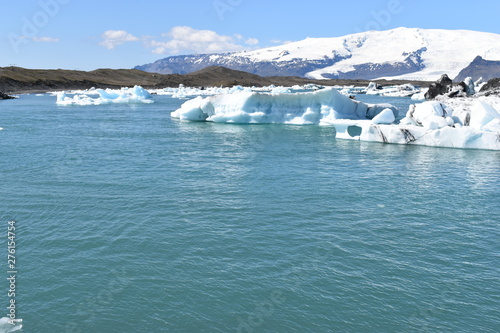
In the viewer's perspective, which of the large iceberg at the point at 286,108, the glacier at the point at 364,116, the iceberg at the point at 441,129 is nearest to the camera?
the iceberg at the point at 441,129

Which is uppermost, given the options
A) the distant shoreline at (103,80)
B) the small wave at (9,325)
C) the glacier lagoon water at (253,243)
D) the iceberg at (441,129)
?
the distant shoreline at (103,80)

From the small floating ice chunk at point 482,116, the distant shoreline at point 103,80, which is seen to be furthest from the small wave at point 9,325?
the distant shoreline at point 103,80

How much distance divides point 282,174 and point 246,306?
29.2ft

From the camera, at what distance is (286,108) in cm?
3095

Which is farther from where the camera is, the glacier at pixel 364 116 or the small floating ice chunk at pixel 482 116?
the small floating ice chunk at pixel 482 116

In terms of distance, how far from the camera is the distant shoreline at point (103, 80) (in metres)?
93.4

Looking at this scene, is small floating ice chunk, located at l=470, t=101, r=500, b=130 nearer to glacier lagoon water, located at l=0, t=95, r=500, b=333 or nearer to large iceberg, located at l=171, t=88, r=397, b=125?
glacier lagoon water, located at l=0, t=95, r=500, b=333

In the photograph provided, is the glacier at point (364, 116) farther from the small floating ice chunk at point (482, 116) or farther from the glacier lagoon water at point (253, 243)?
the glacier lagoon water at point (253, 243)

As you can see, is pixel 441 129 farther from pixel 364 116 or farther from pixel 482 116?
pixel 364 116

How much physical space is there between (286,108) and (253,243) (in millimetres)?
22376

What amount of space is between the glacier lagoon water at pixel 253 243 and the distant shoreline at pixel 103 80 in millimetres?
81797

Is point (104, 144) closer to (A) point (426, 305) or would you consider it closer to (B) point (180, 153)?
(B) point (180, 153)

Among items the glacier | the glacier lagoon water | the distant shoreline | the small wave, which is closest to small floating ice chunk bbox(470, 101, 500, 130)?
the glacier

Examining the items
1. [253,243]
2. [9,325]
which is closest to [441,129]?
[253,243]
